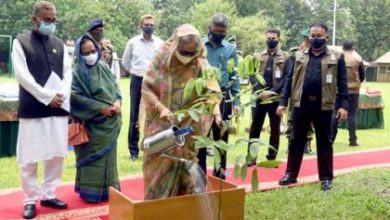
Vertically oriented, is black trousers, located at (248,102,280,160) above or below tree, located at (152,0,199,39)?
below

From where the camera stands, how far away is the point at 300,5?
54.5 meters

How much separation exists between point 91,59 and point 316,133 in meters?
2.26

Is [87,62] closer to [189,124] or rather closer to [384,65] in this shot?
[189,124]

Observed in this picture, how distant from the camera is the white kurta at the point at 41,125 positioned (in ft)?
13.3

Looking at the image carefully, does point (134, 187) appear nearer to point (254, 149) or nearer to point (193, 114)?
point (193, 114)

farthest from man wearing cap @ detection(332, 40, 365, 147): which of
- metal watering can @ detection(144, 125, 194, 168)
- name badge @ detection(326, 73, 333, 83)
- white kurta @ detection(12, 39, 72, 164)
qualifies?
metal watering can @ detection(144, 125, 194, 168)

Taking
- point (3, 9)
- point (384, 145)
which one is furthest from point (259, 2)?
point (384, 145)

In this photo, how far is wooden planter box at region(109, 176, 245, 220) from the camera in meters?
2.91

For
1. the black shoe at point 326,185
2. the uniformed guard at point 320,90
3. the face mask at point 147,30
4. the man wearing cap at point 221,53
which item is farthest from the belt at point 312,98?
the face mask at point 147,30

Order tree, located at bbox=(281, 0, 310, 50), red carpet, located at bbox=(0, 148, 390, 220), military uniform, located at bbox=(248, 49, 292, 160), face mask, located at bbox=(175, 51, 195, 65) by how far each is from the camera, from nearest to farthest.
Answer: face mask, located at bbox=(175, 51, 195, 65) < red carpet, located at bbox=(0, 148, 390, 220) < military uniform, located at bbox=(248, 49, 292, 160) < tree, located at bbox=(281, 0, 310, 50)

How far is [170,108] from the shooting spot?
350 cm

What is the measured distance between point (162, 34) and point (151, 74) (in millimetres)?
41306

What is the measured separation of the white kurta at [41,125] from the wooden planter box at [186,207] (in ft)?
4.03

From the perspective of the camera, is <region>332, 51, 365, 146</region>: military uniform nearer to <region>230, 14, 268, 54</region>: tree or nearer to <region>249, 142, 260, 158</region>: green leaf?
<region>249, 142, 260, 158</region>: green leaf
